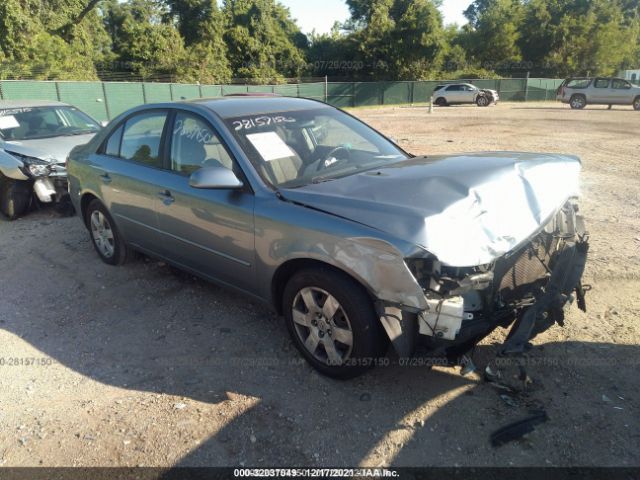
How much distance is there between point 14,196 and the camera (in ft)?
22.4

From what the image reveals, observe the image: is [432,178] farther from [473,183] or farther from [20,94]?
[20,94]

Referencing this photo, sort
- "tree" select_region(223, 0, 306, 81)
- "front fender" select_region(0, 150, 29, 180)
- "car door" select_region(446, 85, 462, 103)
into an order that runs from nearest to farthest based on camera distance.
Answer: "front fender" select_region(0, 150, 29, 180) < "car door" select_region(446, 85, 462, 103) < "tree" select_region(223, 0, 306, 81)

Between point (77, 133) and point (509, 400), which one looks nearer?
point (509, 400)

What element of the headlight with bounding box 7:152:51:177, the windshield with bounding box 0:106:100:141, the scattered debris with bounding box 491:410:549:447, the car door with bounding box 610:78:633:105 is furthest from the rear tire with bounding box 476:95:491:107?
the scattered debris with bounding box 491:410:549:447

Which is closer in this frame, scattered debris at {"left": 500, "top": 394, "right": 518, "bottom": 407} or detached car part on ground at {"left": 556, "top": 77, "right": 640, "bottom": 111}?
scattered debris at {"left": 500, "top": 394, "right": 518, "bottom": 407}

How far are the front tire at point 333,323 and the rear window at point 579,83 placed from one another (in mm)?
29395

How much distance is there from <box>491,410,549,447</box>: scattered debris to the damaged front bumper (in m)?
0.39

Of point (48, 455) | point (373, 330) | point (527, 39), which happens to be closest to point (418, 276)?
point (373, 330)

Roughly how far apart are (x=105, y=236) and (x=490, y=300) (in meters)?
3.92

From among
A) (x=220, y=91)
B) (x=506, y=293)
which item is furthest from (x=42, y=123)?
(x=220, y=91)

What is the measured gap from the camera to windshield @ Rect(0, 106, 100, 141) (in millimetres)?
7363

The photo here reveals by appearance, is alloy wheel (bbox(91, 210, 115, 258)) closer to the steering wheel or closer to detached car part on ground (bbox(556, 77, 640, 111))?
the steering wheel

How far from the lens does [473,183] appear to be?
9.75ft

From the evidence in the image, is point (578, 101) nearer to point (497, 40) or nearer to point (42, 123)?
point (497, 40)
